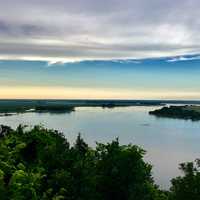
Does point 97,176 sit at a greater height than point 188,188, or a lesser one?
greater

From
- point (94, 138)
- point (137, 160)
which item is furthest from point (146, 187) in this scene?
point (94, 138)

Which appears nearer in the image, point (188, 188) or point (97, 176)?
point (188, 188)

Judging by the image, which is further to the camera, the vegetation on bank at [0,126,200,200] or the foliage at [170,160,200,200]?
the foliage at [170,160,200,200]

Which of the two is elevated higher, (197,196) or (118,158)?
(118,158)

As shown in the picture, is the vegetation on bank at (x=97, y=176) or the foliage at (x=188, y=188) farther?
the foliage at (x=188, y=188)

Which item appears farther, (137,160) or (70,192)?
(137,160)

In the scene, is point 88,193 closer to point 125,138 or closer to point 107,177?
point 107,177

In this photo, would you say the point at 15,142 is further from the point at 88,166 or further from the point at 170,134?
the point at 170,134

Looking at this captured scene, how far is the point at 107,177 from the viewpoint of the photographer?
116ft

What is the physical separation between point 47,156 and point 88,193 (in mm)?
7446

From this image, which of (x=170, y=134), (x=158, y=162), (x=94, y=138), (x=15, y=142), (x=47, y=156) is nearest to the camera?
(x=47, y=156)

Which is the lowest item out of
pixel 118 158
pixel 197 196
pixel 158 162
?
pixel 158 162

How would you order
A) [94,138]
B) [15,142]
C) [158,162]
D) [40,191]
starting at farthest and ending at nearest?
[94,138] < [158,162] < [15,142] < [40,191]

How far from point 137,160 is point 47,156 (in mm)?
7329
